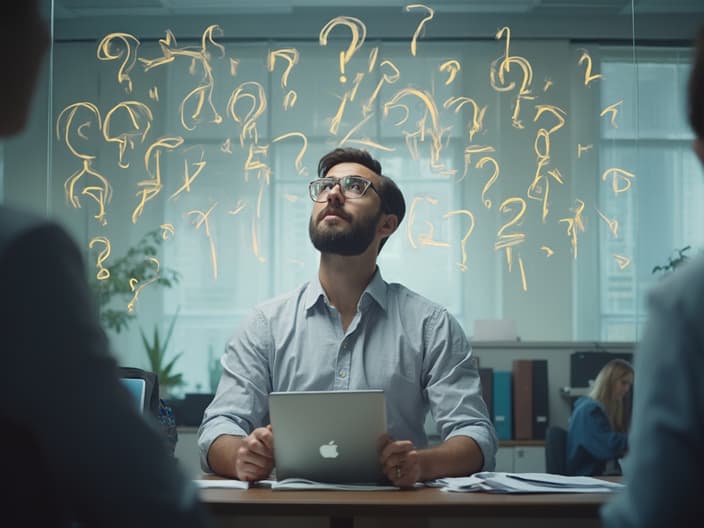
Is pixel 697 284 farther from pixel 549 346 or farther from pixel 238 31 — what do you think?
pixel 238 31

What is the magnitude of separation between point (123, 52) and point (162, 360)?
2.16 metres

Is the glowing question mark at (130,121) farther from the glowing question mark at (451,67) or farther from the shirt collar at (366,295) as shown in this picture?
the shirt collar at (366,295)

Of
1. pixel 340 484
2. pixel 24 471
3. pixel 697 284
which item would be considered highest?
pixel 697 284

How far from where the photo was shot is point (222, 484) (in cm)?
199

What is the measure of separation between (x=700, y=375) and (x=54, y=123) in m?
4.90

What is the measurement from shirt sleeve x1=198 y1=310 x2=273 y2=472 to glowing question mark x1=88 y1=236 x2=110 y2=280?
9.69 ft

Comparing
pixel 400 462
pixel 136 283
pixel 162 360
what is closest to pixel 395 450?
pixel 400 462

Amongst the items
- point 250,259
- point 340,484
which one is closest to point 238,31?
point 250,259

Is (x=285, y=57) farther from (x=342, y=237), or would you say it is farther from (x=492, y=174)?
(x=342, y=237)

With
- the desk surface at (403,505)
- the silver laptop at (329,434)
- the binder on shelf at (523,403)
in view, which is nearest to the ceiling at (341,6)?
the binder on shelf at (523,403)

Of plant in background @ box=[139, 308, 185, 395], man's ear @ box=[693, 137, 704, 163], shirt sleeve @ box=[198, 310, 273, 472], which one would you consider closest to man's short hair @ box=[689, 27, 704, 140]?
man's ear @ box=[693, 137, 704, 163]

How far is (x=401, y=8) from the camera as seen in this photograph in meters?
5.66

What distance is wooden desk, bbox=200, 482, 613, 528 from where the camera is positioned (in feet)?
5.49

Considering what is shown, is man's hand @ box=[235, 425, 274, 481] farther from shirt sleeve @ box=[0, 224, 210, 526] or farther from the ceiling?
the ceiling
